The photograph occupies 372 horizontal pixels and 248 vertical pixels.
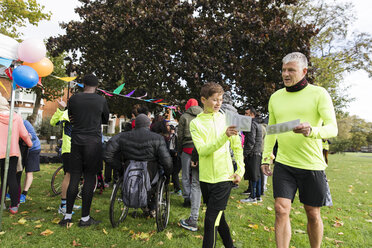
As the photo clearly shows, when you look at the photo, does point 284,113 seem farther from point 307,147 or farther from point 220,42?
point 220,42

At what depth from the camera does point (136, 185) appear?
3557 mm

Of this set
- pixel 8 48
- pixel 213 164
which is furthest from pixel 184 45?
pixel 213 164

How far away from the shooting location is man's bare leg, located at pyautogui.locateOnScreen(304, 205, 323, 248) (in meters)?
2.55

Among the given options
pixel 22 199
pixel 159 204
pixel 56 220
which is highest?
pixel 159 204

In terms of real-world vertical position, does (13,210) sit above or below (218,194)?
below

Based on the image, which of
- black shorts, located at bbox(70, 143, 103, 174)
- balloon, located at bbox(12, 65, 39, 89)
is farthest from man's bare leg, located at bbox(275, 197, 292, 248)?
balloon, located at bbox(12, 65, 39, 89)

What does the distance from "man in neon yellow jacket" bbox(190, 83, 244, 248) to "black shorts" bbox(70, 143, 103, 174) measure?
6.43ft

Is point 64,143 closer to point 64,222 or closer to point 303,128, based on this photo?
point 64,222

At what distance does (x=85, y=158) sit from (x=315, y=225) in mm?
3162

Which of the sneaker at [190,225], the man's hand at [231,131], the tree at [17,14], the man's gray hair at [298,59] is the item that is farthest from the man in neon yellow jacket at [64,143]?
the tree at [17,14]

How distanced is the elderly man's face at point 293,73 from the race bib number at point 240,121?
87 cm

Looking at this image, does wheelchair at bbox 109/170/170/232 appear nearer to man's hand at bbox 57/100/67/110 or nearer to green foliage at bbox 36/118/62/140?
man's hand at bbox 57/100/67/110

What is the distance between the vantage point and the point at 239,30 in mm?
9492

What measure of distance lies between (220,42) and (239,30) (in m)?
1.07
